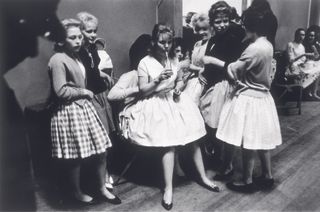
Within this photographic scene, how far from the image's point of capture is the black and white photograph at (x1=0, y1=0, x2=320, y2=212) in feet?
9.00

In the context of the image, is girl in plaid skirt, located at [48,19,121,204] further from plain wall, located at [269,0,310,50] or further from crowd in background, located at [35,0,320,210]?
plain wall, located at [269,0,310,50]

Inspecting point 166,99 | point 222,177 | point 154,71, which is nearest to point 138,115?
point 166,99

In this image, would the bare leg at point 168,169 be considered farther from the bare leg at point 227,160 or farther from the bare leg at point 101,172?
the bare leg at point 227,160

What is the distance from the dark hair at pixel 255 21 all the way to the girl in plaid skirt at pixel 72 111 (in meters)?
1.30

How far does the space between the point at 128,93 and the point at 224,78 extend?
904 millimetres

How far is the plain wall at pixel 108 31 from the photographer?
10.5 feet

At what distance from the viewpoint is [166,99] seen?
2.96 metres

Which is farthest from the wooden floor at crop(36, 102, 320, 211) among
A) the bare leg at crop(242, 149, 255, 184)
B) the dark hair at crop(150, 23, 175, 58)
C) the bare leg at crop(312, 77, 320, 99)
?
the bare leg at crop(312, 77, 320, 99)

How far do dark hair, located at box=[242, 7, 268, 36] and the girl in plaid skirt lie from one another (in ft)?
4.28

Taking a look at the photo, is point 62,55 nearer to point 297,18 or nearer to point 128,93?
point 128,93

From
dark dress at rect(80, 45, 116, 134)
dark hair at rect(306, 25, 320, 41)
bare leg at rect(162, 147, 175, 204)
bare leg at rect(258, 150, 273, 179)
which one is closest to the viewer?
dark dress at rect(80, 45, 116, 134)

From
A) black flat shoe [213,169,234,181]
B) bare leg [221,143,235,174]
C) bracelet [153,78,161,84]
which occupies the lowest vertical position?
black flat shoe [213,169,234,181]

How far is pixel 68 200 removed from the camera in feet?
10.0

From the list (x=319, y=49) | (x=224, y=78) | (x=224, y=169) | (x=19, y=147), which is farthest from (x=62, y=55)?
(x=319, y=49)
